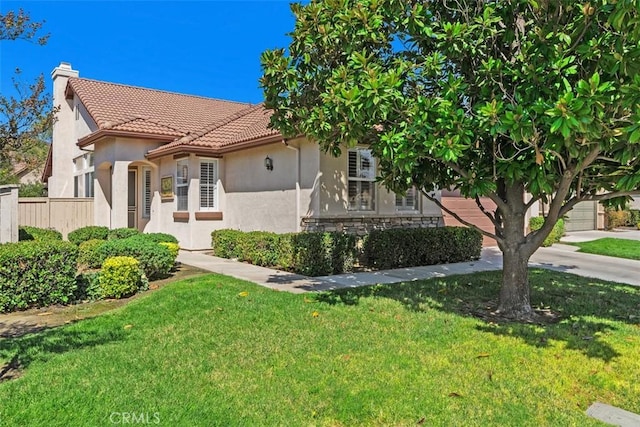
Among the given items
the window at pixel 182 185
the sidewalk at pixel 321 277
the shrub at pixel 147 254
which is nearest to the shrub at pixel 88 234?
the window at pixel 182 185

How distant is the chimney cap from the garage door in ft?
82.7

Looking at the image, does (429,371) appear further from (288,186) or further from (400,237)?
(288,186)

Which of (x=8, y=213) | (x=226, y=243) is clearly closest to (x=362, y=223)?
(x=226, y=243)

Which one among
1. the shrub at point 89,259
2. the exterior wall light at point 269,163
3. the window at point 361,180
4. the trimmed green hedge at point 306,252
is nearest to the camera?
the trimmed green hedge at point 306,252

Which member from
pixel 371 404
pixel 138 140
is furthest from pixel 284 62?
pixel 138 140

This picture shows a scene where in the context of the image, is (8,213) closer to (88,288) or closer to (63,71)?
(88,288)

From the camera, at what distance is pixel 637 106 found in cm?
386

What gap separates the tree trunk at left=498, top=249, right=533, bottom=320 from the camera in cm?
662

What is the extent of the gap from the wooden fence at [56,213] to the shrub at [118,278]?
31.6 feet

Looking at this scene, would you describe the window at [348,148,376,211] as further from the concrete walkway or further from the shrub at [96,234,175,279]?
the shrub at [96,234,175,279]

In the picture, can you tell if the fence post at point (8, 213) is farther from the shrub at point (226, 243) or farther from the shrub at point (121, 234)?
the shrub at point (226, 243)

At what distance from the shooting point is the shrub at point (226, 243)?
41.6 ft

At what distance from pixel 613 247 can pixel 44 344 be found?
1691 centimetres

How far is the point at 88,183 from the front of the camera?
18.5 metres
